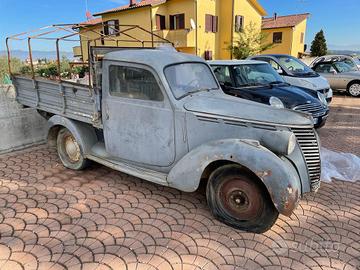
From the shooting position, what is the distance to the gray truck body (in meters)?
2.90

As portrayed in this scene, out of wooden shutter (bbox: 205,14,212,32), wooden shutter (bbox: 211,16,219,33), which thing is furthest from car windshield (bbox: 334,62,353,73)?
wooden shutter (bbox: 211,16,219,33)

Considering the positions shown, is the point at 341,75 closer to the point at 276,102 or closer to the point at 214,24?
the point at 276,102

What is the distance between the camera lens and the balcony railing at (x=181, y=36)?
21484mm

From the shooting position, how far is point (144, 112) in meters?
3.62

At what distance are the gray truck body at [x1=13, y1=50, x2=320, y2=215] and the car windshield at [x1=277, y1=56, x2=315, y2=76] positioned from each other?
20.4 feet

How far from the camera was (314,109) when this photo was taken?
607 cm

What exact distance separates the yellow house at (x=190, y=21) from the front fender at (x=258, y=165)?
18.1m

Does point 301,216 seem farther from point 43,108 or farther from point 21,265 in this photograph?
point 43,108

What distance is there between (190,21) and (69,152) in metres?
19.4

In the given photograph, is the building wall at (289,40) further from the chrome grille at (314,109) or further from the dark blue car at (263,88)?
the chrome grille at (314,109)

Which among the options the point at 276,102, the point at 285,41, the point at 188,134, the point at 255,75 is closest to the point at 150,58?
the point at 188,134

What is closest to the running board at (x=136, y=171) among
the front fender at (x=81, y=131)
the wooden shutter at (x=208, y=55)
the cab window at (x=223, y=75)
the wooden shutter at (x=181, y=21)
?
the front fender at (x=81, y=131)

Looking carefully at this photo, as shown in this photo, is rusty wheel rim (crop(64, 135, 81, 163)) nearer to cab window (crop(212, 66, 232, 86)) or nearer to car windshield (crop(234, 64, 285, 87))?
cab window (crop(212, 66, 232, 86))

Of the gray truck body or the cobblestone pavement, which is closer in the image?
the cobblestone pavement
